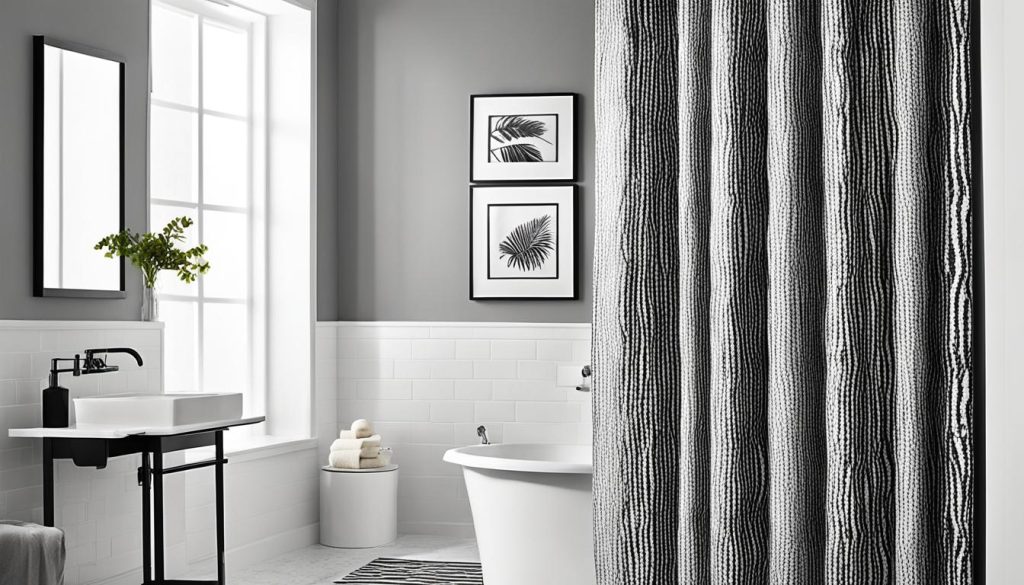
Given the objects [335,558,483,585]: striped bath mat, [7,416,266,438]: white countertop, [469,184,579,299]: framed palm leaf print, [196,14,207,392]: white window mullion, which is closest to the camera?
[7,416,266,438]: white countertop

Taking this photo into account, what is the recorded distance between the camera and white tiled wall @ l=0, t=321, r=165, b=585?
3.82m

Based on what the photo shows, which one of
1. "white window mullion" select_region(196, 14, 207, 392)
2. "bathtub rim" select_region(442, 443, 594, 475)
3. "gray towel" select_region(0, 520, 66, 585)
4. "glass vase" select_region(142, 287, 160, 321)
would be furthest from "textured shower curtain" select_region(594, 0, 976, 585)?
"white window mullion" select_region(196, 14, 207, 392)

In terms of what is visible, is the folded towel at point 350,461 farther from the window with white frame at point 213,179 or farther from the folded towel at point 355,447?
the window with white frame at point 213,179

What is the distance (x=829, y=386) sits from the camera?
1545 millimetres

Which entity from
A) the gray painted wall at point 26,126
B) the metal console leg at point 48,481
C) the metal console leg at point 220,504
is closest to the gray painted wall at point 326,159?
the gray painted wall at point 26,126

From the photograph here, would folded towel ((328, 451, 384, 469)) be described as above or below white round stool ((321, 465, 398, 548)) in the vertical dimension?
above

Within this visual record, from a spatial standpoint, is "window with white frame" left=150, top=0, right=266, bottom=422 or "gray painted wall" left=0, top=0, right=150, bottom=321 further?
"window with white frame" left=150, top=0, right=266, bottom=422

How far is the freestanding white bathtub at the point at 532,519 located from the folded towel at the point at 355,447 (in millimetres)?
1465

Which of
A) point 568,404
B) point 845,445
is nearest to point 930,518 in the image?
point 845,445

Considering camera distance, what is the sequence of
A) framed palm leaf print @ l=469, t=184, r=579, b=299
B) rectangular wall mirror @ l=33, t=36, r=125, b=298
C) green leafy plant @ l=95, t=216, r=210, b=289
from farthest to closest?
1. framed palm leaf print @ l=469, t=184, r=579, b=299
2. green leafy plant @ l=95, t=216, r=210, b=289
3. rectangular wall mirror @ l=33, t=36, r=125, b=298

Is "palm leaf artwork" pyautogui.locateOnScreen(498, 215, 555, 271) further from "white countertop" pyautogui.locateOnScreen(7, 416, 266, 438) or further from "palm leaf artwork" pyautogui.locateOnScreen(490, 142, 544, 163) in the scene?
"white countertop" pyautogui.locateOnScreen(7, 416, 266, 438)

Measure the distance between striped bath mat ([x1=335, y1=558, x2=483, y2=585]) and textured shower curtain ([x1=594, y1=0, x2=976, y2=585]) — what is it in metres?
3.30

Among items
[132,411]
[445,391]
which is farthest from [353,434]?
[132,411]

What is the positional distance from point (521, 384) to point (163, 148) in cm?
207
